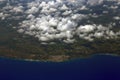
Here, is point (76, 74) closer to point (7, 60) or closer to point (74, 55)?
point (74, 55)

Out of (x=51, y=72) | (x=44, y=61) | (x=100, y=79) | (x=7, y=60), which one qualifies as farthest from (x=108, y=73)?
(x=7, y=60)

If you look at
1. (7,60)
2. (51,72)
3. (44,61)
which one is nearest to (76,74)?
(51,72)

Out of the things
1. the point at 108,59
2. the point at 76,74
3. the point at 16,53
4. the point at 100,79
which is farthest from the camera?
the point at 16,53

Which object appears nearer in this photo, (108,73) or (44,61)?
(108,73)

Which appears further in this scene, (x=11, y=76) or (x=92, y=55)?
(x=92, y=55)

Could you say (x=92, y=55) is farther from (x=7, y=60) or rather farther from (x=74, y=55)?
(x=7, y=60)

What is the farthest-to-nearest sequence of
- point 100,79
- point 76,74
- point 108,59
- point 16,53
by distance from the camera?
point 16,53, point 108,59, point 76,74, point 100,79
